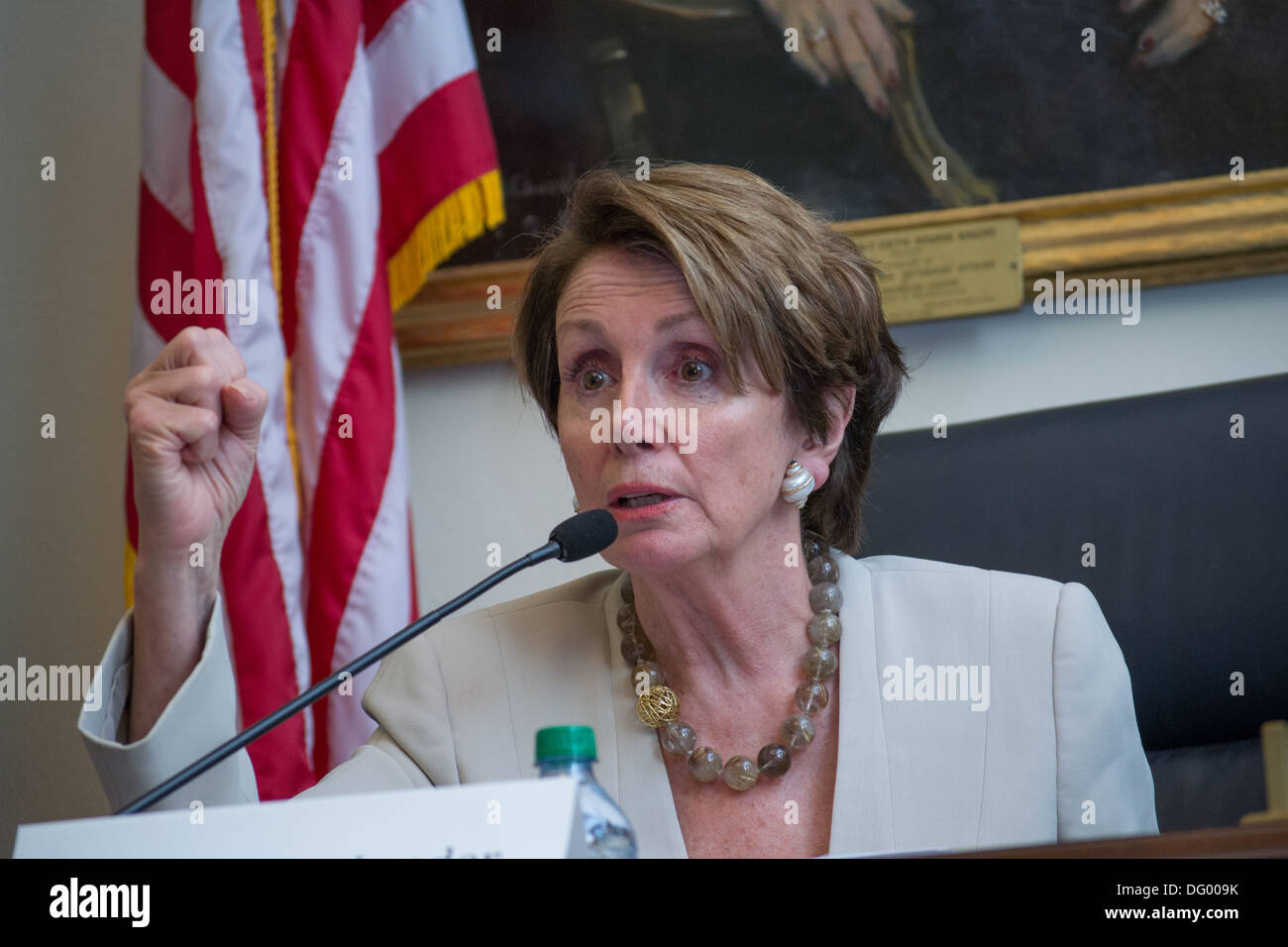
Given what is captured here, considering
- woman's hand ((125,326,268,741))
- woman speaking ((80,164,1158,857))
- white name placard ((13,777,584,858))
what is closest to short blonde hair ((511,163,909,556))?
woman speaking ((80,164,1158,857))

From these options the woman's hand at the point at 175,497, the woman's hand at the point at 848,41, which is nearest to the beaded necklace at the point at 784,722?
the woman's hand at the point at 175,497

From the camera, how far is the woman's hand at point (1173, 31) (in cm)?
225

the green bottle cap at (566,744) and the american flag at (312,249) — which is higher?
the american flag at (312,249)

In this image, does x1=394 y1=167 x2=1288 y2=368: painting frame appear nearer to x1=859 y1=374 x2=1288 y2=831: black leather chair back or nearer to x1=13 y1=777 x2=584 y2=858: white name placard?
x1=859 y1=374 x2=1288 y2=831: black leather chair back

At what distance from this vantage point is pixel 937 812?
4.59 feet

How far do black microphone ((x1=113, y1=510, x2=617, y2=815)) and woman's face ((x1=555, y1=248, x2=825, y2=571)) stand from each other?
225 millimetres

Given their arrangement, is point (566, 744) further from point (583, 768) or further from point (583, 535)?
point (583, 535)

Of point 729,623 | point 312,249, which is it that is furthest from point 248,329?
point 729,623

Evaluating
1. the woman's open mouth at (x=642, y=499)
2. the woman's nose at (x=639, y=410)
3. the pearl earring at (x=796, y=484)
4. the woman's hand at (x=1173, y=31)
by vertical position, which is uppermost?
the woman's hand at (x=1173, y=31)

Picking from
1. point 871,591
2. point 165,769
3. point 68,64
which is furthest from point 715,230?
point 68,64

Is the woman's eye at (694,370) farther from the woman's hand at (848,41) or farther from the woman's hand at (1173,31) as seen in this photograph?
the woman's hand at (1173,31)

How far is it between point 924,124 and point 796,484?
108 centimetres

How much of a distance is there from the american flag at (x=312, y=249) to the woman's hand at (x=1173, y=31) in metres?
1.19
